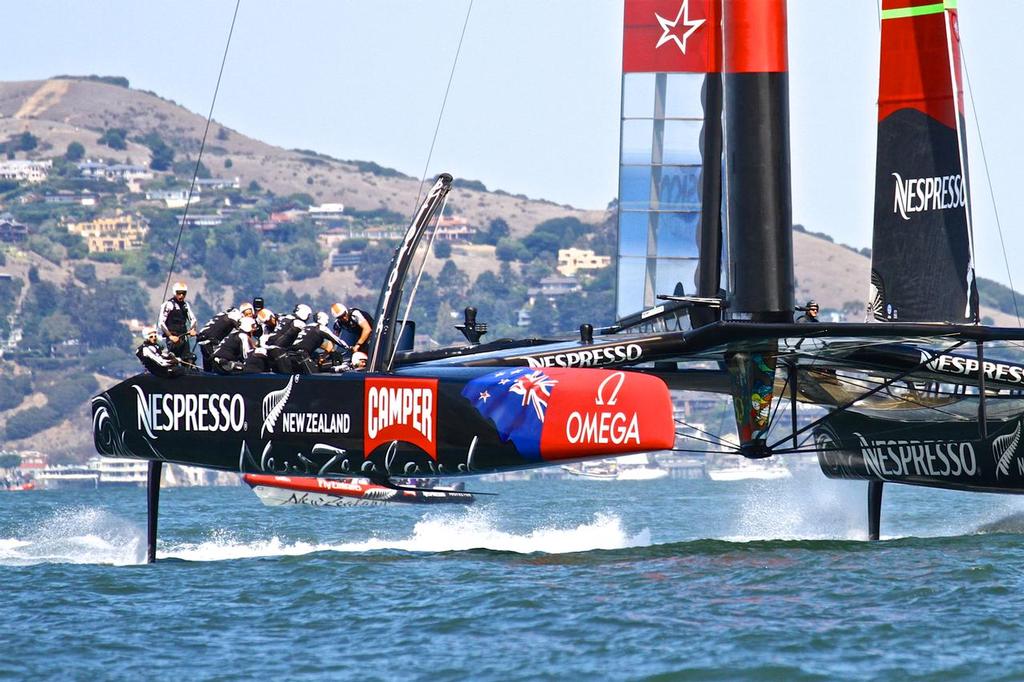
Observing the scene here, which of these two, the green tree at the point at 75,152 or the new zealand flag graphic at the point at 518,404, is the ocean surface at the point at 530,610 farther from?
the green tree at the point at 75,152

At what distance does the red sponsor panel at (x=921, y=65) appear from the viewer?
10.5 metres

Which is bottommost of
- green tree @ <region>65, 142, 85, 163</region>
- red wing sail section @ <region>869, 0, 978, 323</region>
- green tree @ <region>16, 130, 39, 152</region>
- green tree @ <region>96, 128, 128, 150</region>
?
red wing sail section @ <region>869, 0, 978, 323</region>

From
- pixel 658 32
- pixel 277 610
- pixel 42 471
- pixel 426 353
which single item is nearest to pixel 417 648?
pixel 277 610

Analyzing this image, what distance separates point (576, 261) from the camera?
405 feet

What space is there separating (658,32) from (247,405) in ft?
15.5

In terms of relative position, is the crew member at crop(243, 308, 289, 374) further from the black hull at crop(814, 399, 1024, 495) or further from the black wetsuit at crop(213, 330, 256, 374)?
the black hull at crop(814, 399, 1024, 495)

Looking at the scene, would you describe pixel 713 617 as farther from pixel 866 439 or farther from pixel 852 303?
pixel 852 303

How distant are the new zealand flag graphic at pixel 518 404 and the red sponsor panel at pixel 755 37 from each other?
88.7 inches

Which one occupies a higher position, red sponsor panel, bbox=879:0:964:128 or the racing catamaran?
red sponsor panel, bbox=879:0:964:128

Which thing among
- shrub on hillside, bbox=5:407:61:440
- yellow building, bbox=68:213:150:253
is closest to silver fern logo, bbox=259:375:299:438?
shrub on hillside, bbox=5:407:61:440

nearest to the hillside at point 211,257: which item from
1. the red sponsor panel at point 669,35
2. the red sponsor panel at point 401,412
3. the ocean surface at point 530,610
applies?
the red sponsor panel at point 669,35

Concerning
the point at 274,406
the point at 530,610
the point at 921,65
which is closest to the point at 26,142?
the point at 274,406

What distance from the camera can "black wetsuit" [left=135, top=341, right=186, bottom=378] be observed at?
33.1ft

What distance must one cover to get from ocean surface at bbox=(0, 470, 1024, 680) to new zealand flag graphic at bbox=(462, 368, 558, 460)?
747 millimetres
